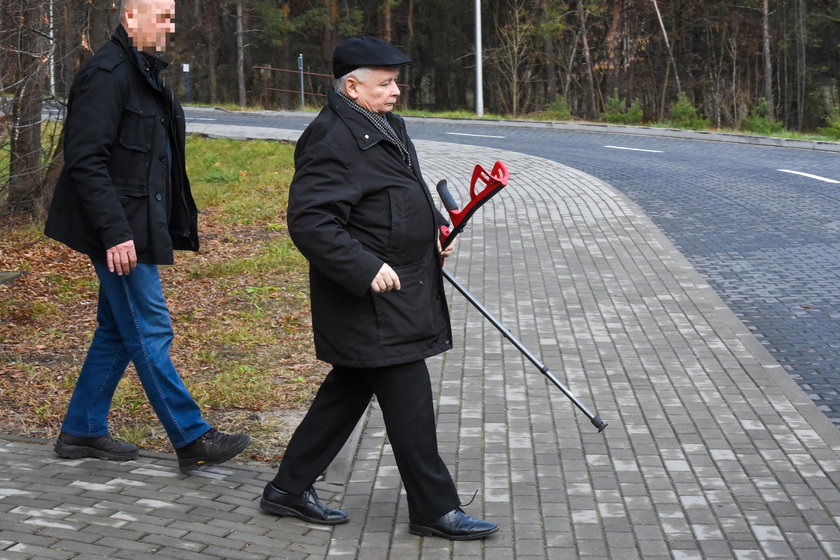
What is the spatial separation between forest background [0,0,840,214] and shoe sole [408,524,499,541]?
33577 mm

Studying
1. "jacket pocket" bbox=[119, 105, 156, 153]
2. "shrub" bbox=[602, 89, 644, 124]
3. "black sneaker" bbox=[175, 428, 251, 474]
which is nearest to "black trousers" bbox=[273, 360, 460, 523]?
"black sneaker" bbox=[175, 428, 251, 474]

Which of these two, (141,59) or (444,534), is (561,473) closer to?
(444,534)

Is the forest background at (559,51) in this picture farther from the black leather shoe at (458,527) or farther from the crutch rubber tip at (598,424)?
the black leather shoe at (458,527)

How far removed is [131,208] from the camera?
185 inches

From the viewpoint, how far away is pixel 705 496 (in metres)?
4.78

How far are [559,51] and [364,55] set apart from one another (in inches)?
1845

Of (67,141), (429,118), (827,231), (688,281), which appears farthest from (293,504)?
(429,118)

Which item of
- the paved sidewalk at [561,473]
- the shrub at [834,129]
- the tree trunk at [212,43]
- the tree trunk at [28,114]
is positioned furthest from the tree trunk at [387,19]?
the paved sidewalk at [561,473]

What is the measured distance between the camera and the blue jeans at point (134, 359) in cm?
474

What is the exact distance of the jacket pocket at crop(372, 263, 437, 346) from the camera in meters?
4.18

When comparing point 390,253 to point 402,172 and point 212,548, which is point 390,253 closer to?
point 402,172

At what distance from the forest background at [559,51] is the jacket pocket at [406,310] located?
110 feet

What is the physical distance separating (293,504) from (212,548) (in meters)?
0.43

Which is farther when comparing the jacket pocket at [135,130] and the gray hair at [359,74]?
the jacket pocket at [135,130]
